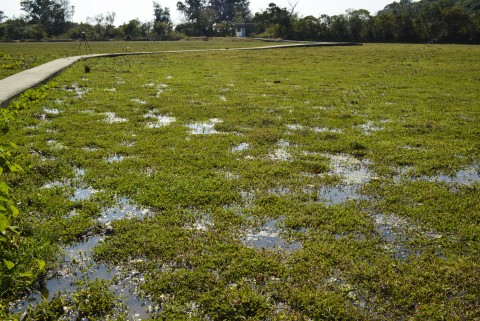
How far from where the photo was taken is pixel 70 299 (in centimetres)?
322

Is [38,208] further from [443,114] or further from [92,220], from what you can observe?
[443,114]

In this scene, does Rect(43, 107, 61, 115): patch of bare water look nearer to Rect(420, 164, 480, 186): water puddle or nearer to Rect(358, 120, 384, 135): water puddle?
Rect(358, 120, 384, 135): water puddle

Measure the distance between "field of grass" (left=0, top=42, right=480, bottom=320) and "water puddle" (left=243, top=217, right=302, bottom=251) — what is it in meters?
0.02

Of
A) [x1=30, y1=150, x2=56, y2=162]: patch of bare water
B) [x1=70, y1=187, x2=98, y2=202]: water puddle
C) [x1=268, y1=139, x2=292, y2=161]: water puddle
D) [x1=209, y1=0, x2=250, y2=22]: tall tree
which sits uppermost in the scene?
[x1=209, y1=0, x2=250, y2=22]: tall tree

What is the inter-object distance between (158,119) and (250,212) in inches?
205

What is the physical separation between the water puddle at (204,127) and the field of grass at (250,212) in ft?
0.21

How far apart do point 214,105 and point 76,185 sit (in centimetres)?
595

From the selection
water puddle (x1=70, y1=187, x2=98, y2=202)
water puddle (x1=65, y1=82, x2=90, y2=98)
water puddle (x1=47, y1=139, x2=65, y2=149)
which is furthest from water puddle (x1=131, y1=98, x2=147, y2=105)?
water puddle (x1=70, y1=187, x2=98, y2=202)

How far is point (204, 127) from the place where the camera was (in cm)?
859

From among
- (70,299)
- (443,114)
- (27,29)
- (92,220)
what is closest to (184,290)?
(70,299)

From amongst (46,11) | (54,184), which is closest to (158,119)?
(54,184)

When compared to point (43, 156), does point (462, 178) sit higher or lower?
lower

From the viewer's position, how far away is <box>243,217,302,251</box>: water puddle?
4023 mm

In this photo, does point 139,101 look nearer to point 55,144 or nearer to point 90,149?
point 55,144
